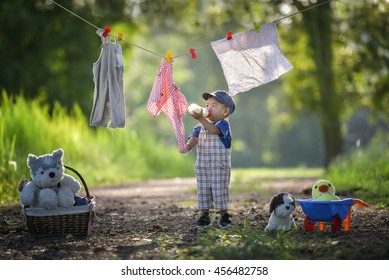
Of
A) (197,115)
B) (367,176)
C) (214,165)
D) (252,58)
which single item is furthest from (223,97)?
(367,176)

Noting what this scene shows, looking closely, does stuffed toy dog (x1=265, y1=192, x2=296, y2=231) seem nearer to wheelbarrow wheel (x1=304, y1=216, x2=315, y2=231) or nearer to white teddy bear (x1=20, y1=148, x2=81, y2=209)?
wheelbarrow wheel (x1=304, y1=216, x2=315, y2=231)

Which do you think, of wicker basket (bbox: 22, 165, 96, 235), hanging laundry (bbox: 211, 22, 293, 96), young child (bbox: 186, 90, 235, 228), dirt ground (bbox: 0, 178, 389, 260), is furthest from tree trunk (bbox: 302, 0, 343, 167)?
wicker basket (bbox: 22, 165, 96, 235)

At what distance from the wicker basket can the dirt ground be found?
8 centimetres

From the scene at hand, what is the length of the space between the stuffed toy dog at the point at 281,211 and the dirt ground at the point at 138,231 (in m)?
0.27

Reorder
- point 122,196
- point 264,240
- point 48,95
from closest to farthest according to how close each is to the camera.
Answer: point 264,240, point 122,196, point 48,95

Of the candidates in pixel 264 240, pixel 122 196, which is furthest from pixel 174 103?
pixel 122 196

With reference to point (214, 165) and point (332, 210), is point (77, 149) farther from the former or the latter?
point (332, 210)

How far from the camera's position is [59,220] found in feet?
18.3
